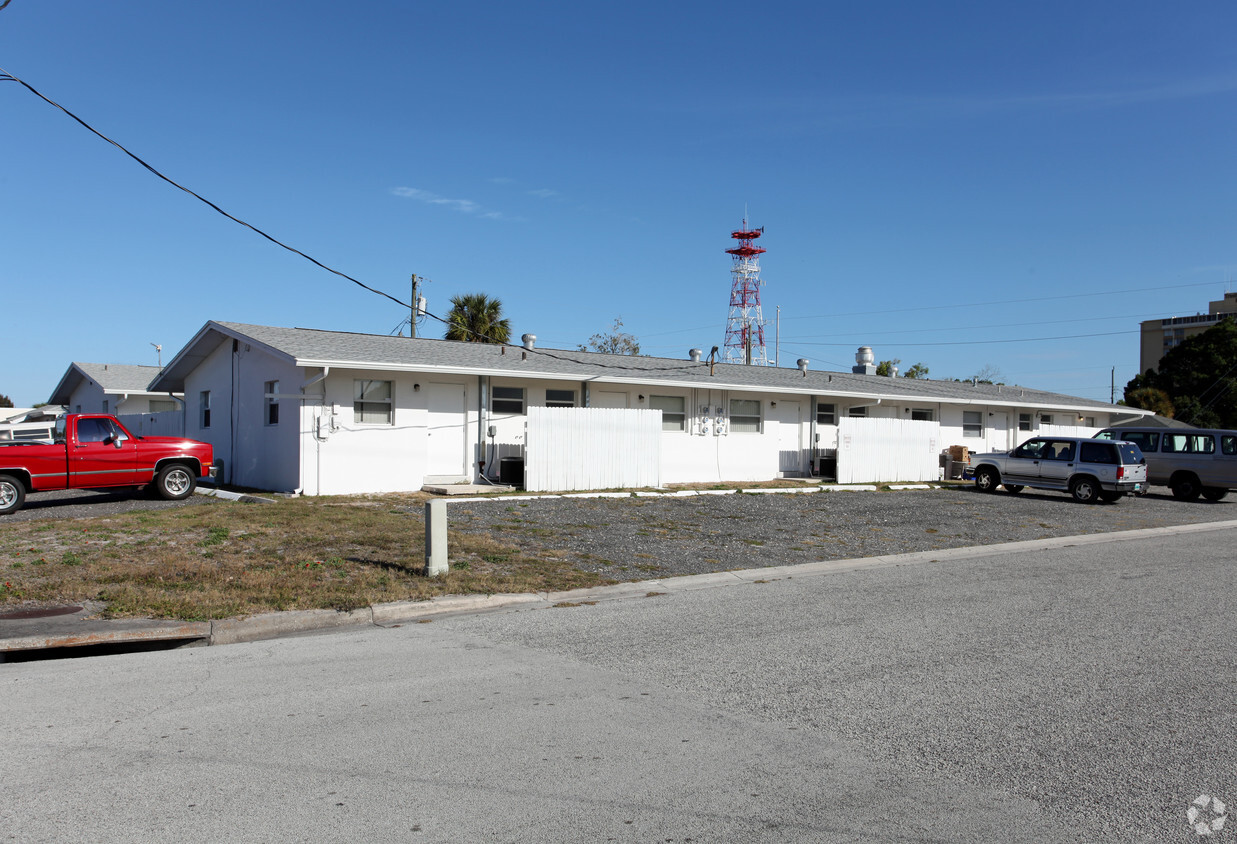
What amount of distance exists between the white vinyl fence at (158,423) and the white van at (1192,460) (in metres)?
28.1

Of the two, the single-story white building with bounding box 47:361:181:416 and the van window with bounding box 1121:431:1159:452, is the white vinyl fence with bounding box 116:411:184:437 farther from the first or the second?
the van window with bounding box 1121:431:1159:452

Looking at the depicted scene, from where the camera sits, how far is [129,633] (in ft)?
25.1

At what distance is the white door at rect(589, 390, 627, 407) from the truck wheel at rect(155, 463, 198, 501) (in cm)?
981

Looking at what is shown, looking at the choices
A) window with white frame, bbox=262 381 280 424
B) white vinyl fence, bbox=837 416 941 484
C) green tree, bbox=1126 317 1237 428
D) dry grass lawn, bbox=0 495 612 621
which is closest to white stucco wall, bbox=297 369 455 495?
window with white frame, bbox=262 381 280 424

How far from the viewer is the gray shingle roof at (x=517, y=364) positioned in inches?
Answer: 773

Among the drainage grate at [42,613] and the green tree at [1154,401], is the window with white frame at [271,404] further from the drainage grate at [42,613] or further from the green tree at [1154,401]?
the green tree at [1154,401]

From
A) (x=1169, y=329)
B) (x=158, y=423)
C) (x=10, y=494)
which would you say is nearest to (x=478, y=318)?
(x=158, y=423)

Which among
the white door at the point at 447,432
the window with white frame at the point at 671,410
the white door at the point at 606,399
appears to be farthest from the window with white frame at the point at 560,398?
the white door at the point at 447,432

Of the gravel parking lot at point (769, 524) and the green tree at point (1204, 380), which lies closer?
the gravel parking lot at point (769, 524)

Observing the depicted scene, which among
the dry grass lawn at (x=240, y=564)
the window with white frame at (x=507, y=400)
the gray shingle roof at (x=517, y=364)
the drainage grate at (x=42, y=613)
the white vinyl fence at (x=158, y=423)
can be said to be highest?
the gray shingle roof at (x=517, y=364)

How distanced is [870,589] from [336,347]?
14.0m

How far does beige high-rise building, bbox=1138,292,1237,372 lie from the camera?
11594 centimetres

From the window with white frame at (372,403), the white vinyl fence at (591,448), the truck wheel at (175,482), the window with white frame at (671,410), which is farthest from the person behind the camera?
the window with white frame at (671,410)

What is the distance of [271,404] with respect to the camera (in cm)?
2025
